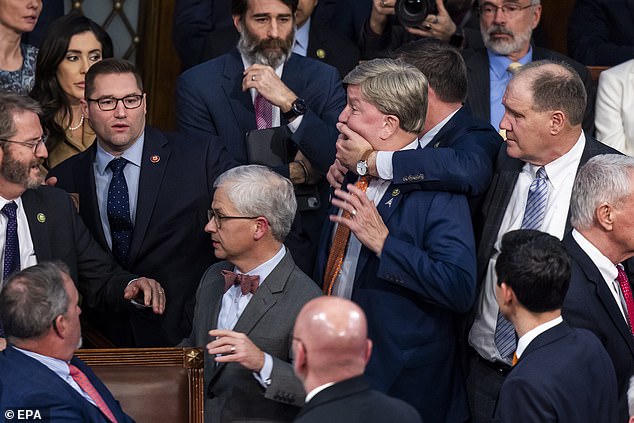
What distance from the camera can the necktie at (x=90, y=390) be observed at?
3893 mm

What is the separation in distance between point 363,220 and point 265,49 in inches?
52.9

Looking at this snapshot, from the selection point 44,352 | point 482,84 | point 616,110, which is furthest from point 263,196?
point 616,110

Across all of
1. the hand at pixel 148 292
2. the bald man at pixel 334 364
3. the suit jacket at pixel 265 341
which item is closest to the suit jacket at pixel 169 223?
the hand at pixel 148 292

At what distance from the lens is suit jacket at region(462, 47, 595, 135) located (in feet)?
18.7

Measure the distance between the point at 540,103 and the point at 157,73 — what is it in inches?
117

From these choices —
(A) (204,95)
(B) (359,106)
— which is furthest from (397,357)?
(A) (204,95)

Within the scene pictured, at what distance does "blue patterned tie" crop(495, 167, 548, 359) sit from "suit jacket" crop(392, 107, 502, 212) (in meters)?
0.17

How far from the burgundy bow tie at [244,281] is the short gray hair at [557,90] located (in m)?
1.16

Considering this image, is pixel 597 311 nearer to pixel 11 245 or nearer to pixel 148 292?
pixel 148 292

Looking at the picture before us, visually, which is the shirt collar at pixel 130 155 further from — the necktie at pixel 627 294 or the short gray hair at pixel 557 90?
the necktie at pixel 627 294

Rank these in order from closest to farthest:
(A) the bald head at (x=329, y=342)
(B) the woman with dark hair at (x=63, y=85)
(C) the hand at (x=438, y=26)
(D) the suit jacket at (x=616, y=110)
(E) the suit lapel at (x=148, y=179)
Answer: (A) the bald head at (x=329, y=342) < (E) the suit lapel at (x=148, y=179) < (B) the woman with dark hair at (x=63, y=85) < (D) the suit jacket at (x=616, y=110) < (C) the hand at (x=438, y=26)

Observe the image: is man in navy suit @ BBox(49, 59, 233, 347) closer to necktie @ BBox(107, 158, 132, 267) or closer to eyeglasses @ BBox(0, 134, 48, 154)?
necktie @ BBox(107, 158, 132, 267)

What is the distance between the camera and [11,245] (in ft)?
15.1

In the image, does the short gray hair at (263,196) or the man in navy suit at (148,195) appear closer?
the short gray hair at (263,196)
